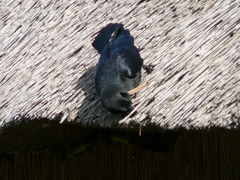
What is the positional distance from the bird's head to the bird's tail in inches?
12.7

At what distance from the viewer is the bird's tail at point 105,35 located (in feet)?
9.20

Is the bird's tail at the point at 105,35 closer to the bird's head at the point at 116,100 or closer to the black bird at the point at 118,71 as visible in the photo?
the black bird at the point at 118,71

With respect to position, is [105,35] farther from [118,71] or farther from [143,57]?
[118,71]

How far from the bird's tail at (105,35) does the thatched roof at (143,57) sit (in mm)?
97

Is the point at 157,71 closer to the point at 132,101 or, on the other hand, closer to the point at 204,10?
the point at 132,101

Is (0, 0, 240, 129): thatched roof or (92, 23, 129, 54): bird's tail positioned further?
(92, 23, 129, 54): bird's tail

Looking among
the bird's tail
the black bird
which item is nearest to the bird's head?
the black bird

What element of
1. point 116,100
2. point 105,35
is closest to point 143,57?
point 105,35

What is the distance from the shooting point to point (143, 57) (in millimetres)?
2773

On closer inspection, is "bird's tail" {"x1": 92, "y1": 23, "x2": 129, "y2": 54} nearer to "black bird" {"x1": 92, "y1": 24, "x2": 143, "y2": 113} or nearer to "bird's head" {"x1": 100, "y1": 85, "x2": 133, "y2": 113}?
"black bird" {"x1": 92, "y1": 24, "x2": 143, "y2": 113}

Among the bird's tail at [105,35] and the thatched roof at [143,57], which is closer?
the thatched roof at [143,57]

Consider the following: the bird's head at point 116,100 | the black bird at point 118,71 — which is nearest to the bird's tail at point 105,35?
the black bird at point 118,71

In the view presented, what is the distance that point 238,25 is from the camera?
264 cm

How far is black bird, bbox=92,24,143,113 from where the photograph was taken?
8.31 feet
